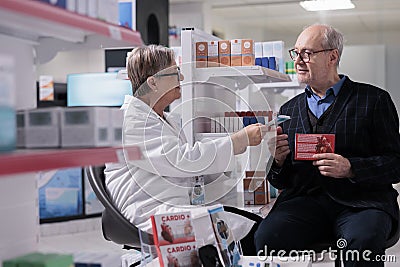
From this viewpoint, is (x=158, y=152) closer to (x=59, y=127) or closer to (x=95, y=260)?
(x=95, y=260)

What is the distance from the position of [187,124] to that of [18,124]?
183 centimetres

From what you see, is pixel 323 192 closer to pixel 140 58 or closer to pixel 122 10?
pixel 140 58

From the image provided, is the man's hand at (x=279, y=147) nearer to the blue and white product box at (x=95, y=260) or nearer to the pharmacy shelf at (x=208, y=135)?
the pharmacy shelf at (x=208, y=135)

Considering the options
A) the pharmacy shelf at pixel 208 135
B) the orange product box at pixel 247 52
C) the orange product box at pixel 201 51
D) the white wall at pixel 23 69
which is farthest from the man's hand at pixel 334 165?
the white wall at pixel 23 69

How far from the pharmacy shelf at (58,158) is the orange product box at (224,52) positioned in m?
1.91

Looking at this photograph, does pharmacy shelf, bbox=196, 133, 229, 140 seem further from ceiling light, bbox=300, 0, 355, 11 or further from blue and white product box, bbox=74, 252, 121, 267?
ceiling light, bbox=300, 0, 355, 11

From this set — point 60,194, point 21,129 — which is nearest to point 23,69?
point 21,129

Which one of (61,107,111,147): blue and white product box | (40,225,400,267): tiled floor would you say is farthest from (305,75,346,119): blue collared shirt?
(40,225,400,267): tiled floor

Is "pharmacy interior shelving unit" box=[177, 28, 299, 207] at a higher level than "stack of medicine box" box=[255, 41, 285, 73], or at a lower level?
lower

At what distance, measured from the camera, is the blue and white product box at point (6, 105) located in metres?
1.30

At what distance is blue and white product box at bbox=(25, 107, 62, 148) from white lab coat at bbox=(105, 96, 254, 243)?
1.09 meters

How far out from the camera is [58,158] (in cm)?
140

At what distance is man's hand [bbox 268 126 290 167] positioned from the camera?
10.3 ft

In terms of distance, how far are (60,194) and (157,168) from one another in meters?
3.96
